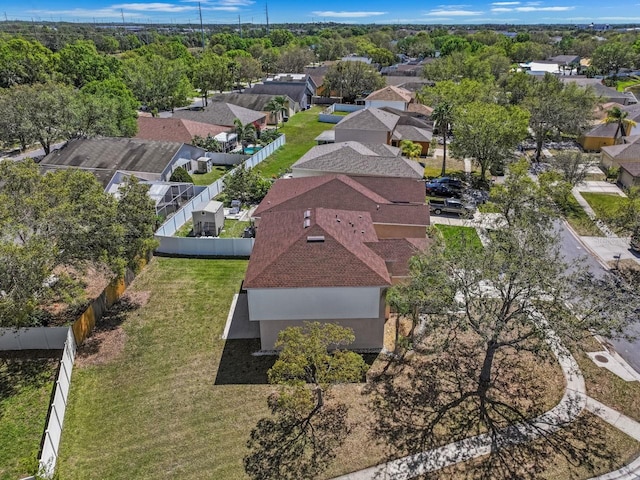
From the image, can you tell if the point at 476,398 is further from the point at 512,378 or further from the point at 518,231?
the point at 518,231

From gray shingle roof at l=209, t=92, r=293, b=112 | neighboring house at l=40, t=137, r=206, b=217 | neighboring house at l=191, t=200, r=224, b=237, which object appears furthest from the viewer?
gray shingle roof at l=209, t=92, r=293, b=112

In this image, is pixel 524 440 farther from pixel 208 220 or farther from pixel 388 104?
pixel 388 104

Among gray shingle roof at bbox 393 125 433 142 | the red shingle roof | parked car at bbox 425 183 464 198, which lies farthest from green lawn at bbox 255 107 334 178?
the red shingle roof

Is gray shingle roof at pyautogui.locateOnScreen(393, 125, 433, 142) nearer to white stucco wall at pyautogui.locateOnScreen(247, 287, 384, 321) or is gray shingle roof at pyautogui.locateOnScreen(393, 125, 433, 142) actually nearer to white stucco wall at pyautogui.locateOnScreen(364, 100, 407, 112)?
white stucco wall at pyautogui.locateOnScreen(364, 100, 407, 112)

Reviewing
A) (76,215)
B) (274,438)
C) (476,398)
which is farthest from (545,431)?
(76,215)

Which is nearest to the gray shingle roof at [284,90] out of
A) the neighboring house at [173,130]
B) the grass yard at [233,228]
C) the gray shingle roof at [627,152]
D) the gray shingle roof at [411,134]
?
the neighboring house at [173,130]
